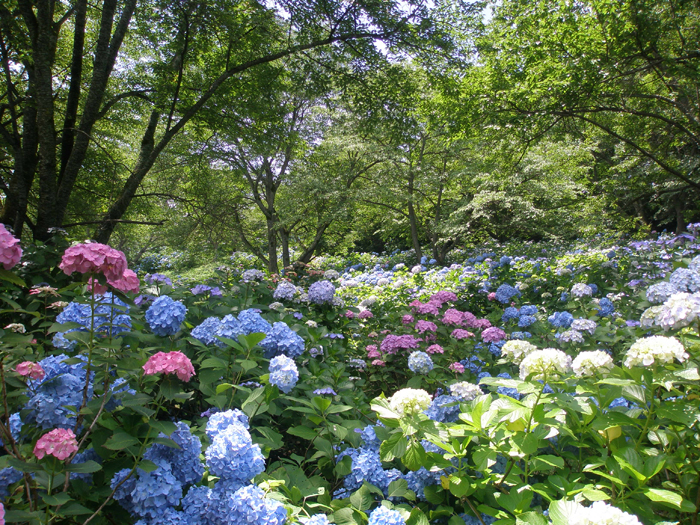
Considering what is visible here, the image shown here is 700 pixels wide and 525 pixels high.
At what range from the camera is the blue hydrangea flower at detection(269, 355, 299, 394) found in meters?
1.76

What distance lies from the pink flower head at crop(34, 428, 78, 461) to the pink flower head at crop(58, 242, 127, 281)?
46 centimetres

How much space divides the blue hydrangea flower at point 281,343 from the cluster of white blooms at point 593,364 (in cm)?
132

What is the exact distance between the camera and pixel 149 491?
44.3 inches

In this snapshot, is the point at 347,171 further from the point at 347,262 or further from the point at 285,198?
the point at 347,262

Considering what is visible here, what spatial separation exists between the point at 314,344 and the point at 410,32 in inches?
167

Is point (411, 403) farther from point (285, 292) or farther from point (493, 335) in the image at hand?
point (285, 292)

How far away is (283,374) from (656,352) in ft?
4.61

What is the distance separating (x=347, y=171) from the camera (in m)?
11.1

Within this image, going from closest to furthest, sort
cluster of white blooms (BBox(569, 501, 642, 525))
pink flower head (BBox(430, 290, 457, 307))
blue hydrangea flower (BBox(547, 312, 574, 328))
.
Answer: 1. cluster of white blooms (BBox(569, 501, 642, 525))
2. blue hydrangea flower (BBox(547, 312, 574, 328))
3. pink flower head (BBox(430, 290, 457, 307))

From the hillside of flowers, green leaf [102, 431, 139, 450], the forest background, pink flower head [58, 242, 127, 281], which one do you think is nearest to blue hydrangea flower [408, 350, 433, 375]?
the hillside of flowers

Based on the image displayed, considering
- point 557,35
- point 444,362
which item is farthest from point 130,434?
point 557,35

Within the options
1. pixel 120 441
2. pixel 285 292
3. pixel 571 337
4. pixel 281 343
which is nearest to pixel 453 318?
pixel 571 337

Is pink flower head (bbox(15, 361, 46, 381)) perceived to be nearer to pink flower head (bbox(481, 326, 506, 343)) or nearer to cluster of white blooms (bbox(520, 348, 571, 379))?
cluster of white blooms (bbox(520, 348, 571, 379))

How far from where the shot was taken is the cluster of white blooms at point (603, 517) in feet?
2.97
